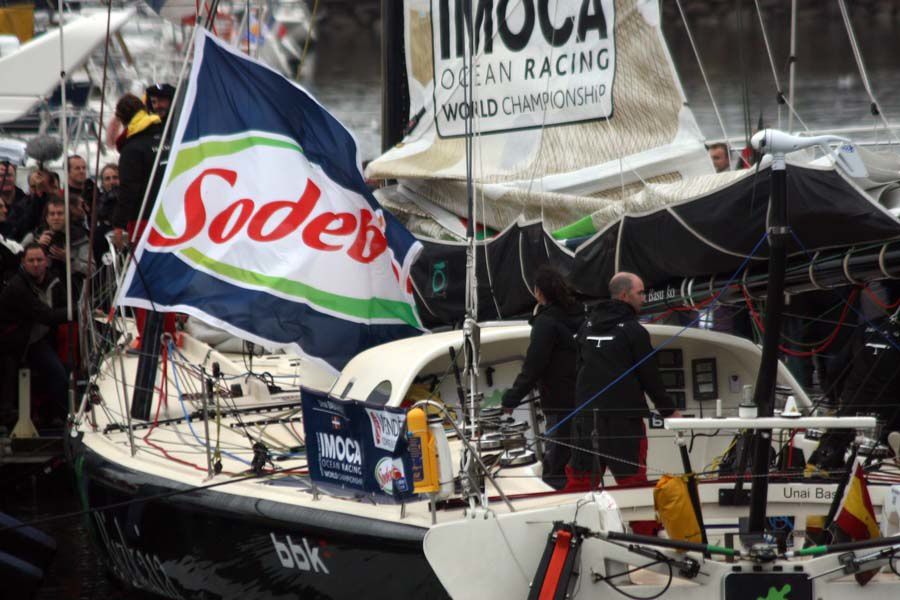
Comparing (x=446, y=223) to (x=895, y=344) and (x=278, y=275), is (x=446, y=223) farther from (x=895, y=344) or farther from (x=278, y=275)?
(x=895, y=344)

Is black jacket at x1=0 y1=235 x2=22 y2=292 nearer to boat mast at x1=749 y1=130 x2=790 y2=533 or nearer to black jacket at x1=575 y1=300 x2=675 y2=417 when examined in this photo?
black jacket at x1=575 y1=300 x2=675 y2=417

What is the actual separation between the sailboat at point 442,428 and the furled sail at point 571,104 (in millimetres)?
19

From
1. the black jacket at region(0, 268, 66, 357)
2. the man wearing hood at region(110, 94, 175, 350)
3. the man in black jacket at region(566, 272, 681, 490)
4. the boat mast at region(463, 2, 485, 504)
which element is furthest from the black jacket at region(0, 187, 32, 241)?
the man in black jacket at region(566, 272, 681, 490)

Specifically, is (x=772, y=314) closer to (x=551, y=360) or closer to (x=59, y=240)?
(x=551, y=360)

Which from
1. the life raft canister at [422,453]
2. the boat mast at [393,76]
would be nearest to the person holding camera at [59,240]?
the boat mast at [393,76]

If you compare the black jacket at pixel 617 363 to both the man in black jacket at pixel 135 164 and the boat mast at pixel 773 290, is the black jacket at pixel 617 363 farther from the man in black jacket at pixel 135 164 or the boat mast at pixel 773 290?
the man in black jacket at pixel 135 164

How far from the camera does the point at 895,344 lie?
309 inches

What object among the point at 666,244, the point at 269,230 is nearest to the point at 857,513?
the point at 666,244

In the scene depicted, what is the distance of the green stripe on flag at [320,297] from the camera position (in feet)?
28.7

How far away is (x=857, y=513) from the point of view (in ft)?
21.7

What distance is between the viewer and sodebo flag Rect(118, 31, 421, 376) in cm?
871

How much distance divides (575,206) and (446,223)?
107cm

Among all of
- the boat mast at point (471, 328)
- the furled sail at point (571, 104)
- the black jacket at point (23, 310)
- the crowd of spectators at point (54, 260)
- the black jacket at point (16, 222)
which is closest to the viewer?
the boat mast at point (471, 328)

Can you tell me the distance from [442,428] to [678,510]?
3.50ft
